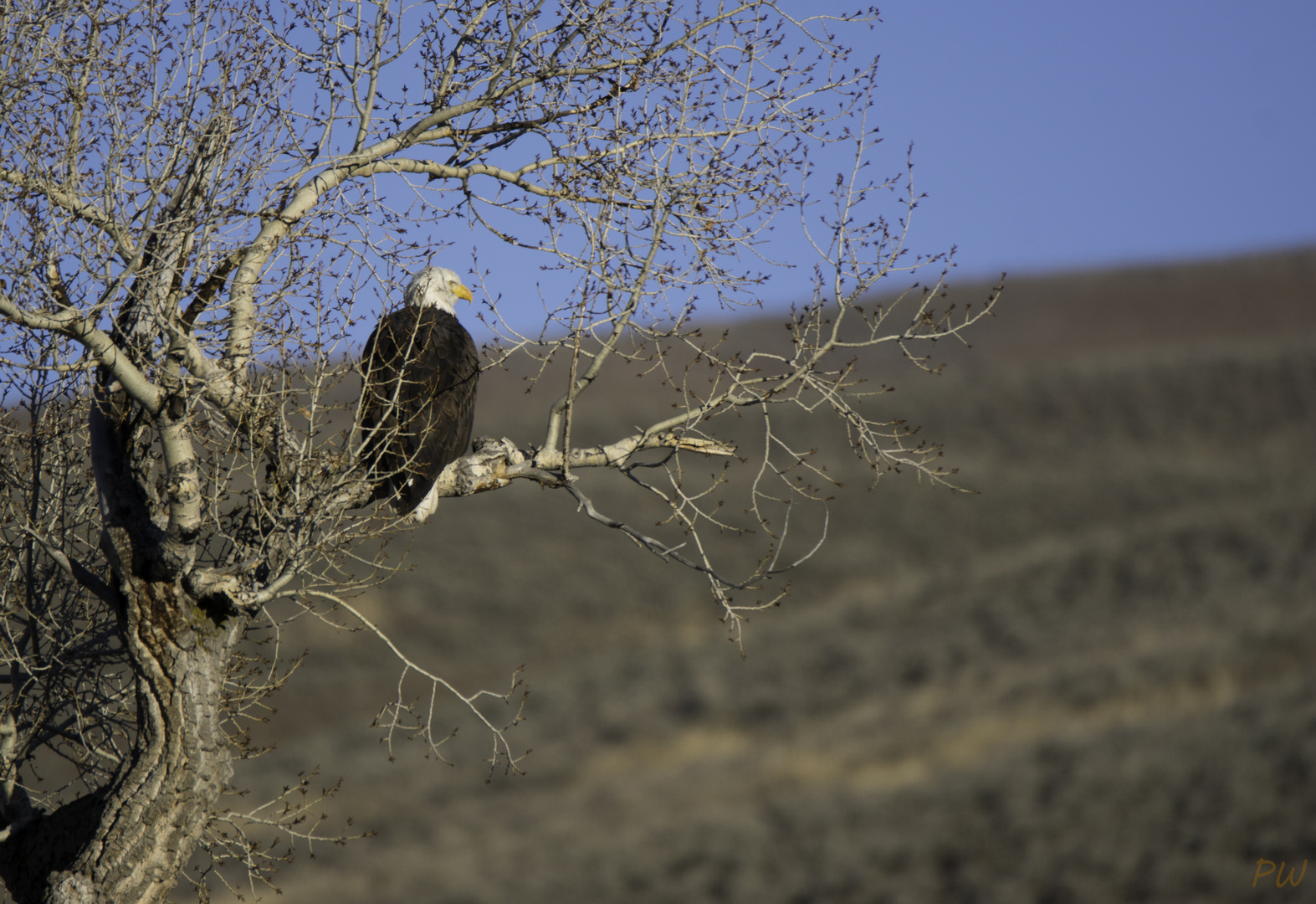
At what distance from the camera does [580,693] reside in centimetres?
3572

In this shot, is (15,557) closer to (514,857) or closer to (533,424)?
(514,857)

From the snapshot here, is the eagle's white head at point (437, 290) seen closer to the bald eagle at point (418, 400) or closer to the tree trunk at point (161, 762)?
the bald eagle at point (418, 400)

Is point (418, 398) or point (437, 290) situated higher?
point (437, 290)

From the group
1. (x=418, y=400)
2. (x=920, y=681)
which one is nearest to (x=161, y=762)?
(x=418, y=400)

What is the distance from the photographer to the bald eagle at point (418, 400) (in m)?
5.69

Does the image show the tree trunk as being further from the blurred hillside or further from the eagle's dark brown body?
the blurred hillside

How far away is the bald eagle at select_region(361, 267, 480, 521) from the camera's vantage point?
5.69 m

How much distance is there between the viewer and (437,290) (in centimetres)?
738

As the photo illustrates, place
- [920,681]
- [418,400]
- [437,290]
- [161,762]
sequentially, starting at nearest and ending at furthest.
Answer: [161,762]
[418,400]
[437,290]
[920,681]

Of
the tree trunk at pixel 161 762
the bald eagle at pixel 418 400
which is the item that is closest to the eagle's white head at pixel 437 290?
the bald eagle at pixel 418 400

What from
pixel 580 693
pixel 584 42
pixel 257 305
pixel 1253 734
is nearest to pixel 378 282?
pixel 257 305

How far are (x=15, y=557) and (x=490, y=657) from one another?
34624 mm

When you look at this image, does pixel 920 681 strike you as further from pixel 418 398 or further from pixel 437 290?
pixel 418 398

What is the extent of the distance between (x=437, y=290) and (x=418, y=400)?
5.19 feet
